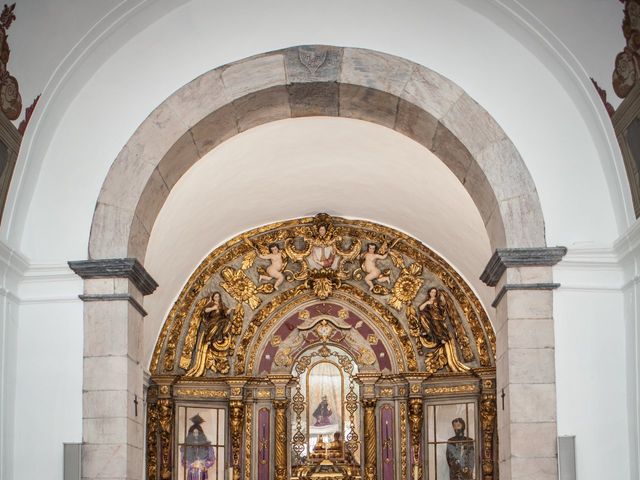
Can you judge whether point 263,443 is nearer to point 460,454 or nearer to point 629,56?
point 460,454

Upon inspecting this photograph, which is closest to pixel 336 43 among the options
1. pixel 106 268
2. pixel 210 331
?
pixel 106 268

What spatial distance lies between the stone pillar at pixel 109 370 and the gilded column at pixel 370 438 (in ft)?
19.2

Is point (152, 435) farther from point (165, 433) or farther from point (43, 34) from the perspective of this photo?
point (43, 34)

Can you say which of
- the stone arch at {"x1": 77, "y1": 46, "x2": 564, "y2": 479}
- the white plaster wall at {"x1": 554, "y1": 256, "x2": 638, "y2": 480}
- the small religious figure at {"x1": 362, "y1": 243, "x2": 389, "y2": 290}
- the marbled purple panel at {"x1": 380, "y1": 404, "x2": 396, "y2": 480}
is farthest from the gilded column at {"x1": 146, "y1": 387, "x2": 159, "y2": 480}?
the white plaster wall at {"x1": 554, "y1": 256, "x2": 638, "y2": 480}

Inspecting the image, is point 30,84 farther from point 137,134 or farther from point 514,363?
point 514,363

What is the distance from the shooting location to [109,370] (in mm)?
9758

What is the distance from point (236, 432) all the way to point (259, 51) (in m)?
6.45

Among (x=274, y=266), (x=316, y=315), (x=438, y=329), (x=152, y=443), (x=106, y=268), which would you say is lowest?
(x=152, y=443)

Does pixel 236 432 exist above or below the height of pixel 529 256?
below

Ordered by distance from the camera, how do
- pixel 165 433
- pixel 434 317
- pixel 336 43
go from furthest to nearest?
pixel 434 317, pixel 165 433, pixel 336 43

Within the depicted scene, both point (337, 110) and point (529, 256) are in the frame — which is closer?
point (529, 256)

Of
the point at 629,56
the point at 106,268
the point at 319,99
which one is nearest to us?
the point at 629,56

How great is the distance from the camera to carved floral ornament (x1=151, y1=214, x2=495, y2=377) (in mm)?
15250

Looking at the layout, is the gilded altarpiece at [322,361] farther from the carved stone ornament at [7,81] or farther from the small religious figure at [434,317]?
the carved stone ornament at [7,81]
